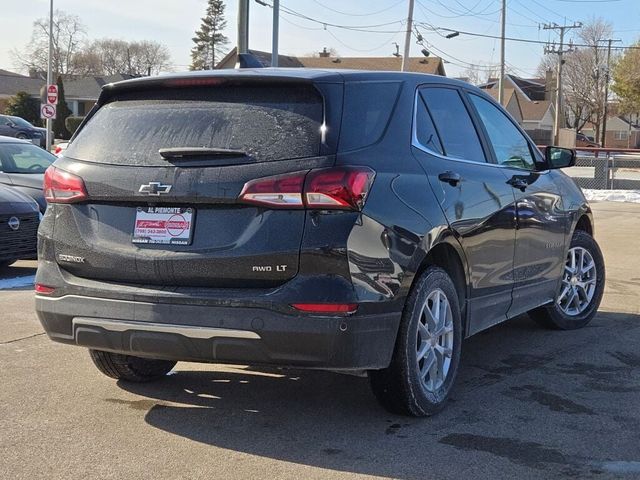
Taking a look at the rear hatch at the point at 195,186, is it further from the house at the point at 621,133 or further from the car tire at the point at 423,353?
the house at the point at 621,133

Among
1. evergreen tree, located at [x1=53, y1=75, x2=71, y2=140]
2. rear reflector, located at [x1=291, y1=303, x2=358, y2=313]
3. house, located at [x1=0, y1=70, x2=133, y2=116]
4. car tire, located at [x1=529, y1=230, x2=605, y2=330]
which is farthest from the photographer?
house, located at [x1=0, y1=70, x2=133, y2=116]

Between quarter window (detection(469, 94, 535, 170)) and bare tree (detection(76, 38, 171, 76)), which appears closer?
quarter window (detection(469, 94, 535, 170))

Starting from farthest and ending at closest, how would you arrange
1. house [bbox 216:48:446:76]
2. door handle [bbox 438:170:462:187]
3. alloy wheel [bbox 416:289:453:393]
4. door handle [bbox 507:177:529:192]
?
house [bbox 216:48:446:76] → door handle [bbox 507:177:529:192] → door handle [bbox 438:170:462:187] → alloy wheel [bbox 416:289:453:393]

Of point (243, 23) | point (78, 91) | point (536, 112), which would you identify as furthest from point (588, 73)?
point (243, 23)

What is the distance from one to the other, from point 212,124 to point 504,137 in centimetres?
246

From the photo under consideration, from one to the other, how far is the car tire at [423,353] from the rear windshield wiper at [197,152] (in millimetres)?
1134

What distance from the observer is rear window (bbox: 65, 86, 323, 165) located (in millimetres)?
4047

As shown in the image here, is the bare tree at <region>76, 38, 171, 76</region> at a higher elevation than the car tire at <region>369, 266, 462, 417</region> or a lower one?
higher

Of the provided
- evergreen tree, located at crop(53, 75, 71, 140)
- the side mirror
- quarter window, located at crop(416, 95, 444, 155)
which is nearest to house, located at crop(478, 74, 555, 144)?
evergreen tree, located at crop(53, 75, 71, 140)

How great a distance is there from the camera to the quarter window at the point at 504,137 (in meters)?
5.62

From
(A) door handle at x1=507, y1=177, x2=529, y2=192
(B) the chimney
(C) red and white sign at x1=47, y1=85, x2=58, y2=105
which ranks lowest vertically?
(A) door handle at x1=507, y1=177, x2=529, y2=192

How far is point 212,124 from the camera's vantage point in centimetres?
418

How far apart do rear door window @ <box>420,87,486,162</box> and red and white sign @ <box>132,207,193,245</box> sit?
161 cm

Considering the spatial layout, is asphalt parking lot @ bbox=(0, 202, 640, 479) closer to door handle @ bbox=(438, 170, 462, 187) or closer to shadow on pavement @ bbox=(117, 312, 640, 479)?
shadow on pavement @ bbox=(117, 312, 640, 479)
